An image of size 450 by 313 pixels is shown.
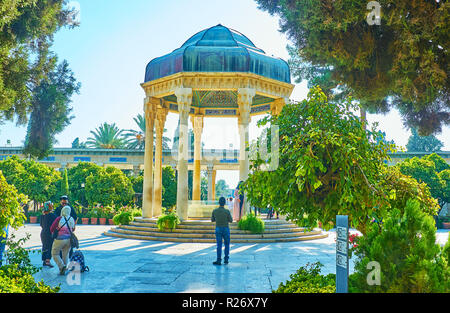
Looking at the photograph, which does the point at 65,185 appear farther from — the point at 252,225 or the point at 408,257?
the point at 408,257

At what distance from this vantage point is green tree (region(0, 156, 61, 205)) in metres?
28.8

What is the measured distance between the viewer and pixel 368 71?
32.4ft

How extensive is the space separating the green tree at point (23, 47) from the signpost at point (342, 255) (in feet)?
27.3

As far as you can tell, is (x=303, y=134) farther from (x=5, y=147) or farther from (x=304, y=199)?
(x=5, y=147)

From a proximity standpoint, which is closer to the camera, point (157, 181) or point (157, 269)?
point (157, 269)

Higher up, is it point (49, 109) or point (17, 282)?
point (49, 109)

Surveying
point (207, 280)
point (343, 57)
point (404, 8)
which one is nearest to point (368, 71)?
point (343, 57)

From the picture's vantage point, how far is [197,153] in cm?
2284

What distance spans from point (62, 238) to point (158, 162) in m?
11.2

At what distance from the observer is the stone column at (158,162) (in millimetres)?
19547

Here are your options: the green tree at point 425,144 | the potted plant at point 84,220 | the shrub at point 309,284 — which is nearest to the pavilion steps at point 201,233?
the shrub at point 309,284

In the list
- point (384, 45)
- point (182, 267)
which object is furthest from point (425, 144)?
point (182, 267)

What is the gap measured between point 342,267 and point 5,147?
159 feet

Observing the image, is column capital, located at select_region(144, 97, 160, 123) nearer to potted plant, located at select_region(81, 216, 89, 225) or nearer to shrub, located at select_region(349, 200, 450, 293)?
potted plant, located at select_region(81, 216, 89, 225)
